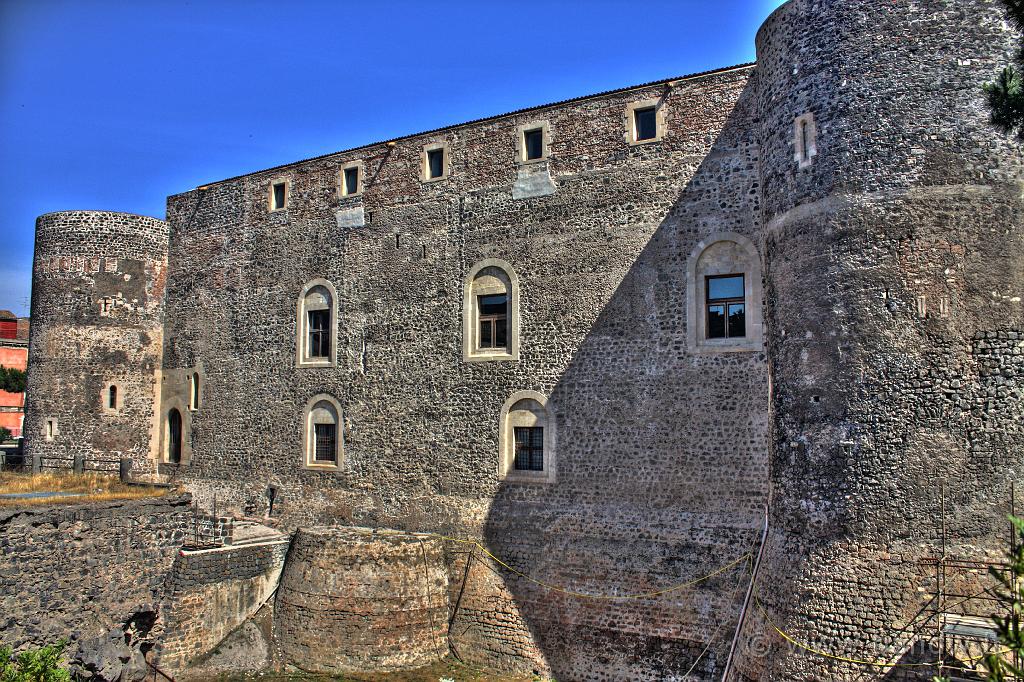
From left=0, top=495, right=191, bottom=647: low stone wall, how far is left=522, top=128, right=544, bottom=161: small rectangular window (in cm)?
1066

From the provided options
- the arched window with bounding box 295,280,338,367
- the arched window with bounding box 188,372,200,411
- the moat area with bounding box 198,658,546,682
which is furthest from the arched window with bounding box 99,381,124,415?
the moat area with bounding box 198,658,546,682

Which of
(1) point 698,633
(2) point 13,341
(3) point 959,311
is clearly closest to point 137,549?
(1) point 698,633

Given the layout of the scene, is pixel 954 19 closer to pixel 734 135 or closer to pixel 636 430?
pixel 734 135

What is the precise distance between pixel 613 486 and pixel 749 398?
9.69 feet

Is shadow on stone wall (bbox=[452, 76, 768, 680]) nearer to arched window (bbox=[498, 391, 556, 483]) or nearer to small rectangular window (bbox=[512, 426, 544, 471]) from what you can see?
arched window (bbox=[498, 391, 556, 483])

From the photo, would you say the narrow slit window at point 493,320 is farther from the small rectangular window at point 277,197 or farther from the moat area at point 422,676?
the small rectangular window at point 277,197

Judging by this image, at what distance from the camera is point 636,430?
1439 cm

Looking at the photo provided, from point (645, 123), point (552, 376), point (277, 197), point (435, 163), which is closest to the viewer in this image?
point (645, 123)

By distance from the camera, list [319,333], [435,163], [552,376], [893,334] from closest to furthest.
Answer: [893,334]
[552,376]
[435,163]
[319,333]

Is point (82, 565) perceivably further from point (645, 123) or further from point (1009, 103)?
point (1009, 103)

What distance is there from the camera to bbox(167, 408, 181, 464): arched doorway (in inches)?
879

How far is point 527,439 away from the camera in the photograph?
15.8 metres

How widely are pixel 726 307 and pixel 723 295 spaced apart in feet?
0.75

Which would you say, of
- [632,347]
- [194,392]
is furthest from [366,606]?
[194,392]
